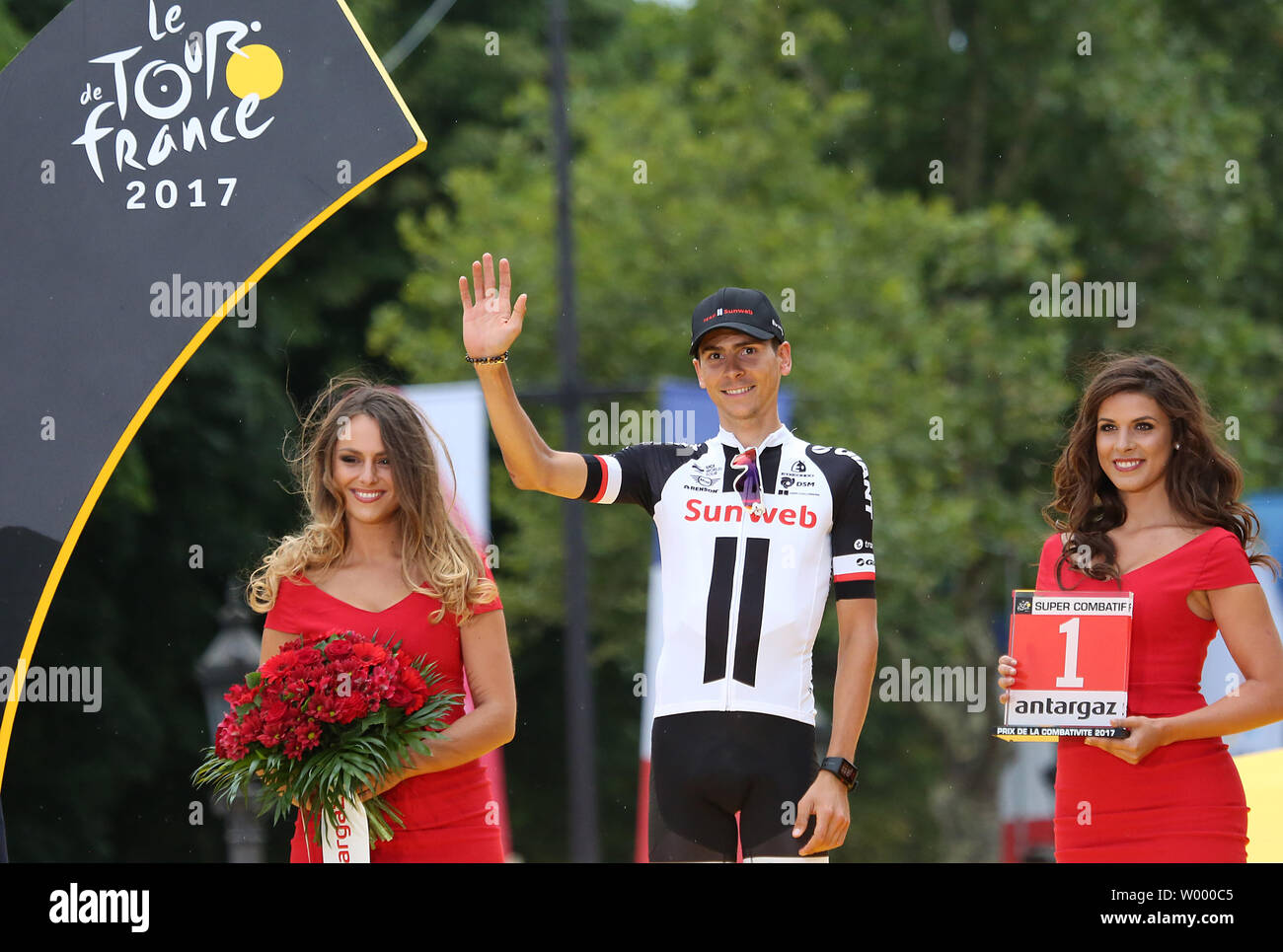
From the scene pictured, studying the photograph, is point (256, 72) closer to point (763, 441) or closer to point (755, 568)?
point (763, 441)

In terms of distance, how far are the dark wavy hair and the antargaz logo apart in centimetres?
253

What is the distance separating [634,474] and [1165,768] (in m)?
1.60

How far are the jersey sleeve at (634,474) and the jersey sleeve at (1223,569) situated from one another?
4.56ft

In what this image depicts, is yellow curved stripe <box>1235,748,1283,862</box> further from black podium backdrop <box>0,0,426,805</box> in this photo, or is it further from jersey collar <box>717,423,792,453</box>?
black podium backdrop <box>0,0,426,805</box>

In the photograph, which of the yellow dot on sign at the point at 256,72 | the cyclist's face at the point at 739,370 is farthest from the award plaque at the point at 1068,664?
the yellow dot on sign at the point at 256,72

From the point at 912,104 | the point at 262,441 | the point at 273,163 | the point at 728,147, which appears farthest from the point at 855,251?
the point at 273,163

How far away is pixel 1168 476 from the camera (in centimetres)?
472

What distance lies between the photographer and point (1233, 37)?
2097 cm

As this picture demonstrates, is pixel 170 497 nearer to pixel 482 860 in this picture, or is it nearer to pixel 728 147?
pixel 728 147

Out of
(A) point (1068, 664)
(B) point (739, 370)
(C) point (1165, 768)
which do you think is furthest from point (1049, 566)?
(B) point (739, 370)

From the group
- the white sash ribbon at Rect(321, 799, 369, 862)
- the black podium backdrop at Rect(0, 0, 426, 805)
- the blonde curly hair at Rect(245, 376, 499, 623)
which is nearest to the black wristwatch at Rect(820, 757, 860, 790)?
the blonde curly hair at Rect(245, 376, 499, 623)

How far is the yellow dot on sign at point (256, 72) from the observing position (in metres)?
5.12

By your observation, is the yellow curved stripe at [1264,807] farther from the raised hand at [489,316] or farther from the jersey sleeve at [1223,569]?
the raised hand at [489,316]

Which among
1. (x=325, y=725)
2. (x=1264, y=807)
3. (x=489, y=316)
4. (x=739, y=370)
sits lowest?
(x=1264, y=807)
